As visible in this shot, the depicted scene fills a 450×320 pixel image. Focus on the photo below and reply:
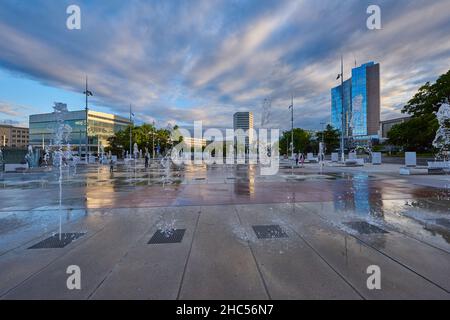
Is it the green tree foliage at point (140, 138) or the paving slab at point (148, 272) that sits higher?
the green tree foliage at point (140, 138)

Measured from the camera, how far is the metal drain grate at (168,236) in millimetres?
5172

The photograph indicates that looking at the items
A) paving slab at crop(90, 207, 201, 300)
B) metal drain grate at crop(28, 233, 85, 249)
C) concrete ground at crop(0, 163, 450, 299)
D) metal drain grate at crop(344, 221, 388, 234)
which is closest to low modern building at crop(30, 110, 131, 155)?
concrete ground at crop(0, 163, 450, 299)

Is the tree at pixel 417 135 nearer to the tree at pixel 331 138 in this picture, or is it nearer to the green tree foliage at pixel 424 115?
the green tree foliage at pixel 424 115

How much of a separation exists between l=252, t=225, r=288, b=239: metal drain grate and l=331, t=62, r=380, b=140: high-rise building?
43.6m

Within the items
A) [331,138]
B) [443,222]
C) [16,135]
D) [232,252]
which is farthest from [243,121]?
[16,135]

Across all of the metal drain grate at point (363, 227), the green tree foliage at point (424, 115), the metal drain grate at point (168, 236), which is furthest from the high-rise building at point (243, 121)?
the metal drain grate at point (168, 236)

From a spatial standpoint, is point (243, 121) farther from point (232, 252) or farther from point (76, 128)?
point (232, 252)

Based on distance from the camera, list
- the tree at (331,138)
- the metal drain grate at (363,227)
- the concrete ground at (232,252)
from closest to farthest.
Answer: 1. the concrete ground at (232,252)
2. the metal drain grate at (363,227)
3. the tree at (331,138)

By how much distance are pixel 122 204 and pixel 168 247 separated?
4961 mm

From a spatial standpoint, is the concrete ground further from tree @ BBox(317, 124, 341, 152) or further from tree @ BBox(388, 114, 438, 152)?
tree @ BBox(317, 124, 341, 152)

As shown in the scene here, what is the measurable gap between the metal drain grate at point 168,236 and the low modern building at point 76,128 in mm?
108384

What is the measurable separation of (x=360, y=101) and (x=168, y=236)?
46.7 metres

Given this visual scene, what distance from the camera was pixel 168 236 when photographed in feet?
18.0
